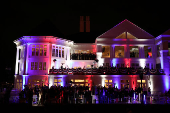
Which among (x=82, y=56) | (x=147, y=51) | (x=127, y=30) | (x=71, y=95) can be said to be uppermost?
(x=127, y=30)

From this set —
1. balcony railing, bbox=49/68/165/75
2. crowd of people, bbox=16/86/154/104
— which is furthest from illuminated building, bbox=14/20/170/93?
crowd of people, bbox=16/86/154/104

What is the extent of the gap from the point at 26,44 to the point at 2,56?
22.2 meters

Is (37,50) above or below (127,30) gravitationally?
below

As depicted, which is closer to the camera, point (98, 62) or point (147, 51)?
point (98, 62)

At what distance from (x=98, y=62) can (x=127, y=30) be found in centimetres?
719

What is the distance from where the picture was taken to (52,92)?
1722cm

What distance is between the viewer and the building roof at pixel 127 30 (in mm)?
28750

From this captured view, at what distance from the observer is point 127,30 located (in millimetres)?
28844

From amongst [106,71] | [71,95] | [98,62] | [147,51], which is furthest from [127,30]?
[71,95]

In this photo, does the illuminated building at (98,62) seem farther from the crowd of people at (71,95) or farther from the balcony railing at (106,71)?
the crowd of people at (71,95)

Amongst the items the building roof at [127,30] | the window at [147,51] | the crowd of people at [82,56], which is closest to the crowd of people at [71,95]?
the crowd of people at [82,56]

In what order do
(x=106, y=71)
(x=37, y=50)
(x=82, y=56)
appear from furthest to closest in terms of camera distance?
1. (x=82, y=56)
2. (x=37, y=50)
3. (x=106, y=71)

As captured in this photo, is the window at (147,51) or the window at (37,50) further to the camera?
the window at (147,51)

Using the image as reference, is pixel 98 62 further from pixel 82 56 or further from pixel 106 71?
pixel 106 71
